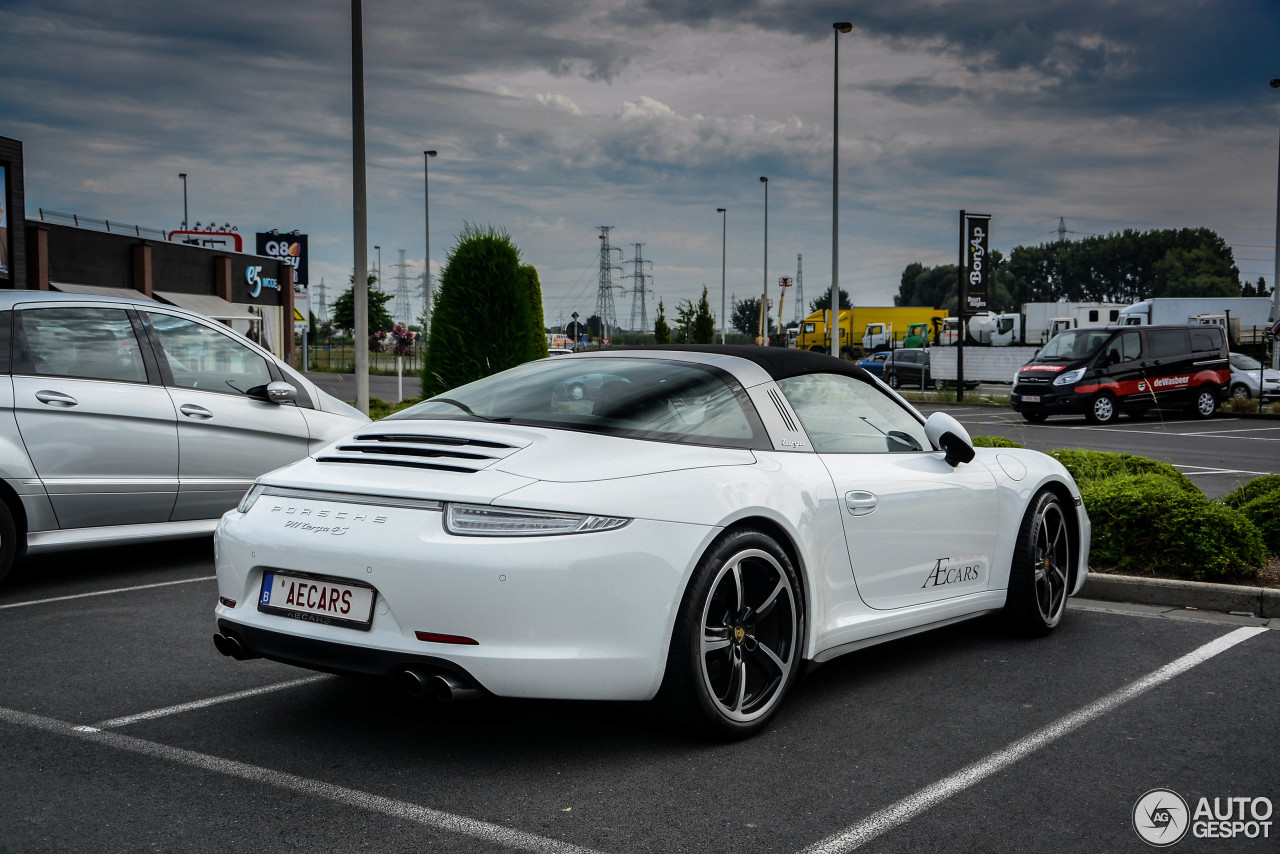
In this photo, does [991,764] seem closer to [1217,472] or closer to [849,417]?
[849,417]

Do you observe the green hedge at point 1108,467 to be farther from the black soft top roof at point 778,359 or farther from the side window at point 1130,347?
the side window at point 1130,347

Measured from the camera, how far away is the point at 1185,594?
6098 mm

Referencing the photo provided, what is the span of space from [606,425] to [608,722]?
1068mm

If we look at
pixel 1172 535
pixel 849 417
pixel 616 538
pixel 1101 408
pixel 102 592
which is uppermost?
pixel 849 417

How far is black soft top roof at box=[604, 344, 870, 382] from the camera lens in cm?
440

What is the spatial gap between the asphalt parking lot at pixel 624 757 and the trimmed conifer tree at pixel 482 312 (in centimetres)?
988

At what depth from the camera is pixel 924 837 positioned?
300 cm

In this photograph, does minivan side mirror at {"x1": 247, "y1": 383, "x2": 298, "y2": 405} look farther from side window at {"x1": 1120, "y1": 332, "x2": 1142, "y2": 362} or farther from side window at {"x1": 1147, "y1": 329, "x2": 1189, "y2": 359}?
side window at {"x1": 1147, "y1": 329, "x2": 1189, "y2": 359}

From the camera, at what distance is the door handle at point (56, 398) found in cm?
612

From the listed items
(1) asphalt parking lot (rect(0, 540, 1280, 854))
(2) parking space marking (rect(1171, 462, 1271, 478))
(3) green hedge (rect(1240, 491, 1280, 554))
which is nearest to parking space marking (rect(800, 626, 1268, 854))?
(1) asphalt parking lot (rect(0, 540, 1280, 854))

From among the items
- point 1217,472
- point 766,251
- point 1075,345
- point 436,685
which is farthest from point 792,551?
point 766,251

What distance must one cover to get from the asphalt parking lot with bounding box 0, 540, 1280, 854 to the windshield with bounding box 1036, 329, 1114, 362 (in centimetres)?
1934

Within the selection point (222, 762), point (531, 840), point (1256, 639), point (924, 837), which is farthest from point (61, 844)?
point (1256, 639)

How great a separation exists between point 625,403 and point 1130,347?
71.8 feet
